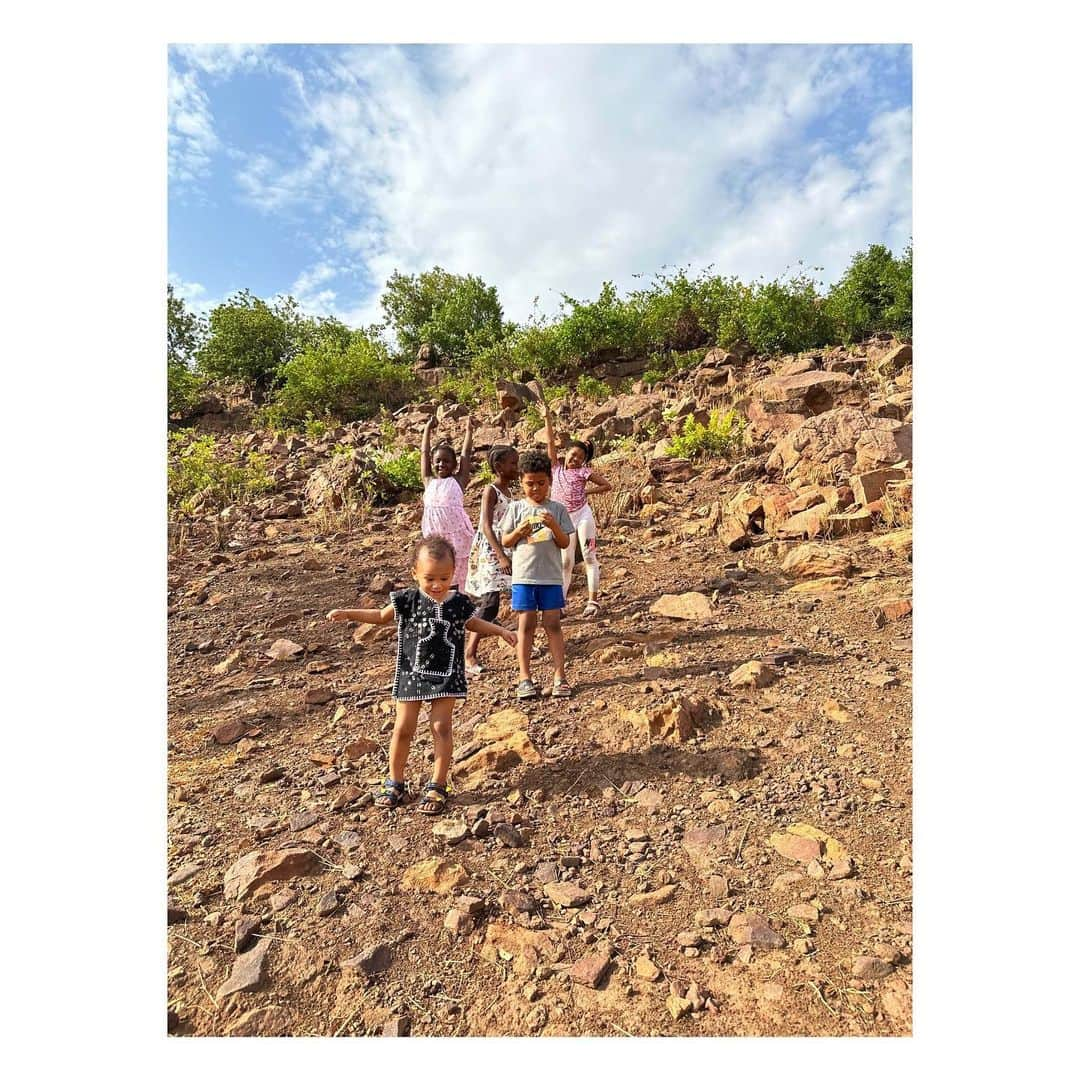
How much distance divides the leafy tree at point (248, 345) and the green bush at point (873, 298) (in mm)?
14564

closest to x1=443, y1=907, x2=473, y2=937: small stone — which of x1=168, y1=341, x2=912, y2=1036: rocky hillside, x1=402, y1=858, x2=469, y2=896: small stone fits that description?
x1=168, y1=341, x2=912, y2=1036: rocky hillside

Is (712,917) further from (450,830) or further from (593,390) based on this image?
(593,390)

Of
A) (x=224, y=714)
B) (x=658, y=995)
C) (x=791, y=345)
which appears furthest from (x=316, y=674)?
(x=791, y=345)

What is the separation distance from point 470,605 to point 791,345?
1263 centimetres

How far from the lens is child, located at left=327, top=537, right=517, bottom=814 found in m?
2.57

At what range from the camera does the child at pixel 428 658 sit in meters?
2.57

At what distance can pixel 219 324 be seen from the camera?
1912 cm

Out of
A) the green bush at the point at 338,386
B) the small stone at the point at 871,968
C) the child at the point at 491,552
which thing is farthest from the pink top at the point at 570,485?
the green bush at the point at 338,386

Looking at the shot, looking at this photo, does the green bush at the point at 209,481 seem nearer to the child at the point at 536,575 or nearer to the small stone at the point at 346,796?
the child at the point at 536,575

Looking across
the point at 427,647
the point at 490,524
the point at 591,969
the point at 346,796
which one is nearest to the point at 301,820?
the point at 346,796

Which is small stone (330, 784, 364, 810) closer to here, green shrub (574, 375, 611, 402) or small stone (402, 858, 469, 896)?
small stone (402, 858, 469, 896)

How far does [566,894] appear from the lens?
207cm

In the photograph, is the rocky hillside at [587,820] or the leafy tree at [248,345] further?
the leafy tree at [248,345]

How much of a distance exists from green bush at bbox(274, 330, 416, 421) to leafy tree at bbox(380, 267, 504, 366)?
2.84m
